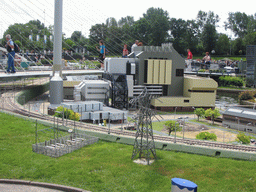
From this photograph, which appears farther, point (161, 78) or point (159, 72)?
point (161, 78)

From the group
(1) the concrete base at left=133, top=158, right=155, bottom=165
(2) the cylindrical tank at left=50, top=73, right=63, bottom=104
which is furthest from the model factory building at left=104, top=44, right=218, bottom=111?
(1) the concrete base at left=133, top=158, right=155, bottom=165

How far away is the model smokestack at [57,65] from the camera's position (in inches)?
1282

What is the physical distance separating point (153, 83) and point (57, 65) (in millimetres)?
13325

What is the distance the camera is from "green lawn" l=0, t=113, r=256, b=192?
500 inches

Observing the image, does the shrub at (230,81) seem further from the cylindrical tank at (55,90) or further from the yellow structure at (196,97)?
the cylindrical tank at (55,90)

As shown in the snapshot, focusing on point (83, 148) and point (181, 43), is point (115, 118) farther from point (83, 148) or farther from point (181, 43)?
point (181, 43)

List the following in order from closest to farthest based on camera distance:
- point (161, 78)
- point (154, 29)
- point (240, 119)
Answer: point (240, 119), point (161, 78), point (154, 29)

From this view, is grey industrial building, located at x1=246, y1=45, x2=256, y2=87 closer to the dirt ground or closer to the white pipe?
the dirt ground

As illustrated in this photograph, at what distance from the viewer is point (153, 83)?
4253cm

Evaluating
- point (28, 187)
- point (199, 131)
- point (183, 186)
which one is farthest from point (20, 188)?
point (199, 131)

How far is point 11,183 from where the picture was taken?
12797mm

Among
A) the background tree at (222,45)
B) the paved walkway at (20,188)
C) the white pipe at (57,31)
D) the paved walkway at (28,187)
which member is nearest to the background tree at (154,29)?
the background tree at (222,45)

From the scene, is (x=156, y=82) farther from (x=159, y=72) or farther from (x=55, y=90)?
(x=55, y=90)

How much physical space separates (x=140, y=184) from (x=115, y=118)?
18.5 meters
